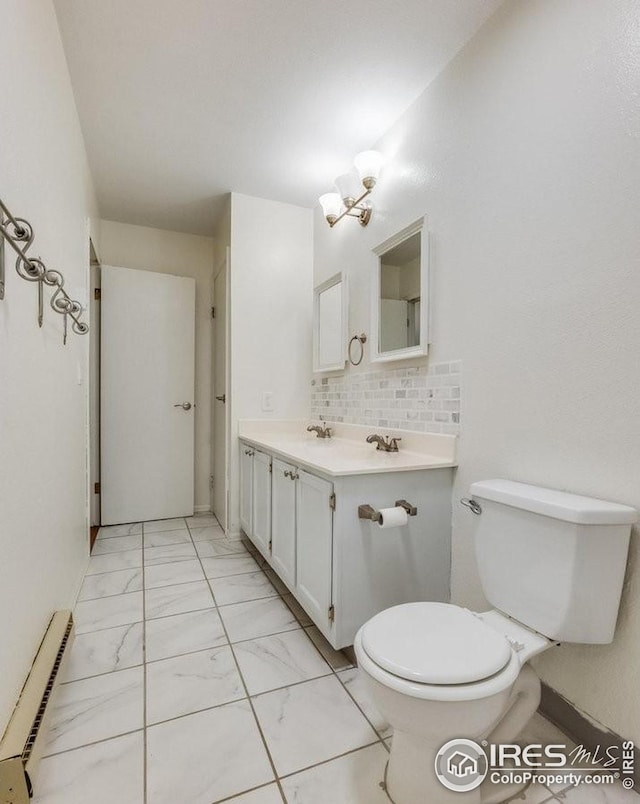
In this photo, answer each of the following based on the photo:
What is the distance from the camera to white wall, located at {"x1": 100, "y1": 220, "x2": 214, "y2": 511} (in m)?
3.38

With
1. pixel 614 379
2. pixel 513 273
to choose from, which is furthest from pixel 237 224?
pixel 614 379

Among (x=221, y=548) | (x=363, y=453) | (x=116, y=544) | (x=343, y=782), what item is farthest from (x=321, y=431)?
(x=343, y=782)

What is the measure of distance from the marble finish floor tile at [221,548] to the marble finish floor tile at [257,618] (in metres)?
0.61

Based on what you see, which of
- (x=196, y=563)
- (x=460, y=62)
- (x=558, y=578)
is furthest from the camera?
(x=196, y=563)

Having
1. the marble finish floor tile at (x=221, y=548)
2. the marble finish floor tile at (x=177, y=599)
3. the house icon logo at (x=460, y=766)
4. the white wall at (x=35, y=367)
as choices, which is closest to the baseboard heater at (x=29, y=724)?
the white wall at (x=35, y=367)

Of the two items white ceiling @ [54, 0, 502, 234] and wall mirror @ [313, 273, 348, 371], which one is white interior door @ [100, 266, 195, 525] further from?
wall mirror @ [313, 273, 348, 371]

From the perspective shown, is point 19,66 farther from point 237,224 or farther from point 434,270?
point 237,224

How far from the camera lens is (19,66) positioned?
3.66 ft

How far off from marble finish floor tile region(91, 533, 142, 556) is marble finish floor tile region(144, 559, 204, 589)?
1.35 ft

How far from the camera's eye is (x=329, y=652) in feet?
5.19

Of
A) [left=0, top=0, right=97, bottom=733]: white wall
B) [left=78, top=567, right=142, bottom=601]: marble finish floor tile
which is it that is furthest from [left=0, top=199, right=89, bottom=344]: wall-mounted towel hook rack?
[left=78, top=567, right=142, bottom=601]: marble finish floor tile

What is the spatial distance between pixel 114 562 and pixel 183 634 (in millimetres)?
976

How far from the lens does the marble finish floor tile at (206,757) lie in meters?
1.02

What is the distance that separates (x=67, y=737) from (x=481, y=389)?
1728 millimetres
